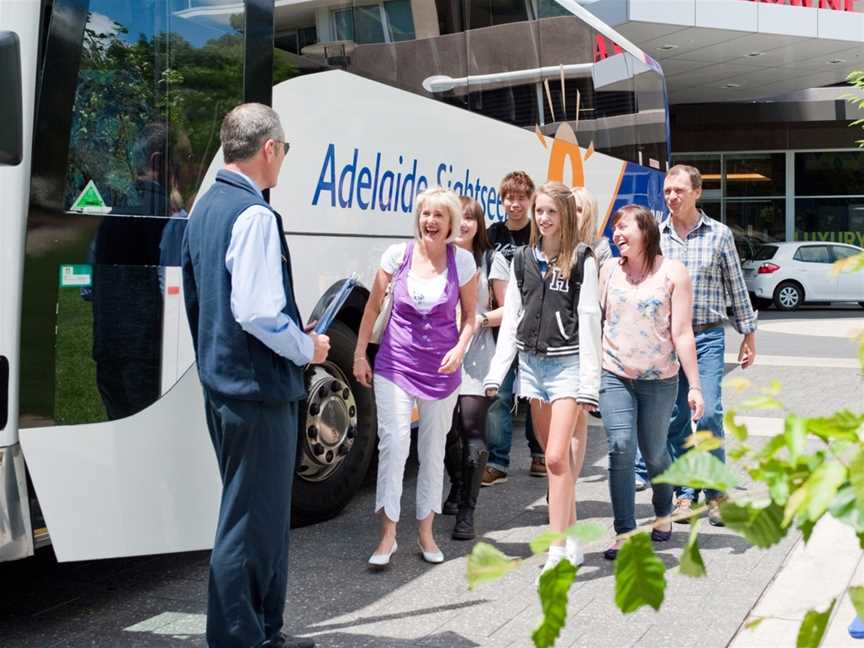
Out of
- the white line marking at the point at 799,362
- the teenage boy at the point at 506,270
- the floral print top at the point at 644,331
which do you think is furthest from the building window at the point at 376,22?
the white line marking at the point at 799,362

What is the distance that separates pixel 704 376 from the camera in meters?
6.05

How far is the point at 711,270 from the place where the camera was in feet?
19.7

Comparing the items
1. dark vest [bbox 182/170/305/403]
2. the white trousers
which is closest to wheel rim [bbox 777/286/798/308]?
the white trousers

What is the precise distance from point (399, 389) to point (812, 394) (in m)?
7.20

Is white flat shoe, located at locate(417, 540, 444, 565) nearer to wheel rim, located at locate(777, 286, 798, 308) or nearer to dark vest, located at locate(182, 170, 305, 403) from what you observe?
dark vest, located at locate(182, 170, 305, 403)

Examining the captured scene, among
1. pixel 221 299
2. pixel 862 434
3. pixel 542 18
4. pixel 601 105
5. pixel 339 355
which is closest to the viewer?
pixel 862 434

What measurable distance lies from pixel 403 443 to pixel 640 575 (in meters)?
Result: 4.11

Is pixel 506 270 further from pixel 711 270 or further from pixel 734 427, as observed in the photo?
pixel 734 427

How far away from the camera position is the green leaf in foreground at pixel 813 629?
1229mm

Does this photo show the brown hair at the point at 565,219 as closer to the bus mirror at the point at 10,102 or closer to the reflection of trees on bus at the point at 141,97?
the reflection of trees on bus at the point at 141,97

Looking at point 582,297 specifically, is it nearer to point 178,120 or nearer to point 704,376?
point 704,376

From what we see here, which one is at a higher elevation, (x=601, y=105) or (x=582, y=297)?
→ (x=601, y=105)

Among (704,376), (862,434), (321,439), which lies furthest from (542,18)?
(862,434)

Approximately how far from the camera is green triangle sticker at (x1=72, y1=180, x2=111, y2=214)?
4207 mm
